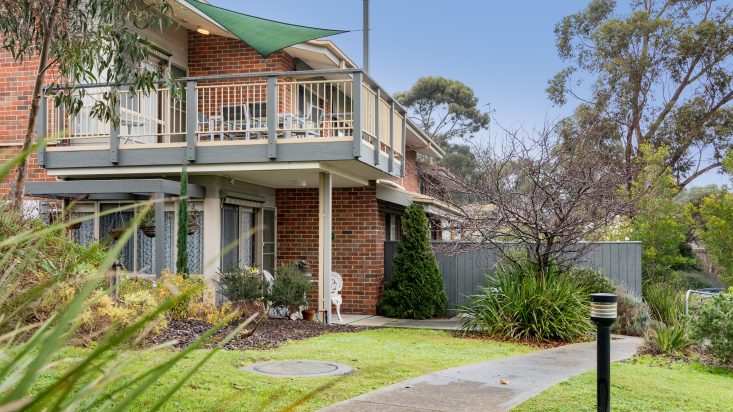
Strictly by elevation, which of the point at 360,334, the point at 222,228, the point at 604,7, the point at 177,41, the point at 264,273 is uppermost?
the point at 604,7

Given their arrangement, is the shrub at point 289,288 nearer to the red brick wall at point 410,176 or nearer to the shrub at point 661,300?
the shrub at point 661,300

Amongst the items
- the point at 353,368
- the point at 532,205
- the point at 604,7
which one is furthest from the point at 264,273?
the point at 604,7

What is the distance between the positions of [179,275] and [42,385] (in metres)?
5.04

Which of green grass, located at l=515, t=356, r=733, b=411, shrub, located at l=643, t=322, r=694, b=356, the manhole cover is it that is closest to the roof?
shrub, located at l=643, t=322, r=694, b=356

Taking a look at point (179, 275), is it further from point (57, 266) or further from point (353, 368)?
point (353, 368)

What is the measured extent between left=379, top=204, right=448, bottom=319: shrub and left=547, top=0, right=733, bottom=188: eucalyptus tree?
14381 millimetres

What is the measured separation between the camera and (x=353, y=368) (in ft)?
23.9

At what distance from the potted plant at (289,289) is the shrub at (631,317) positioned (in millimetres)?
5515

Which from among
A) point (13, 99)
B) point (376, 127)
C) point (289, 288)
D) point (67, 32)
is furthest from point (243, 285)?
point (13, 99)

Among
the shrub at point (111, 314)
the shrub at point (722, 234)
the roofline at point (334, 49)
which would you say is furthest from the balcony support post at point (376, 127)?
the shrub at point (722, 234)

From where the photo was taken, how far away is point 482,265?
14766mm

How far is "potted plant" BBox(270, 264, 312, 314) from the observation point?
12.0 metres

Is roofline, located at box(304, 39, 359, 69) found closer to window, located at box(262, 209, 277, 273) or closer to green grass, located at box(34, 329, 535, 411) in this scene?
window, located at box(262, 209, 277, 273)

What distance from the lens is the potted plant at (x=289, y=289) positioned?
12.0 meters
